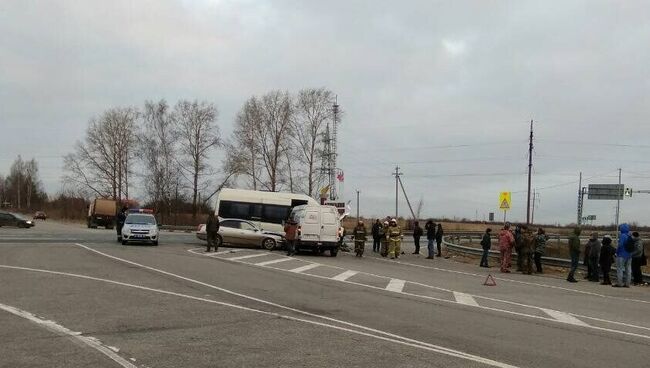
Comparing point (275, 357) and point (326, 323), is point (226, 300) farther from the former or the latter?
point (275, 357)

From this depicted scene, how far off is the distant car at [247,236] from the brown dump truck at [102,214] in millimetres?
33026

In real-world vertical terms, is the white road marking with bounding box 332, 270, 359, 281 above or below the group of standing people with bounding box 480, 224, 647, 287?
below

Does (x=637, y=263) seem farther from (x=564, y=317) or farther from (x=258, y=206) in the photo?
(x=258, y=206)

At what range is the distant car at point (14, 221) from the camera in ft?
180

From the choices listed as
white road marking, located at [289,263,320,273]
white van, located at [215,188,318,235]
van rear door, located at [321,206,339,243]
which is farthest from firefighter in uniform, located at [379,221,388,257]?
white road marking, located at [289,263,320,273]

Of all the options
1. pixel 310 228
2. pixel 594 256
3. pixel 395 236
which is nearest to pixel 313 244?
pixel 310 228

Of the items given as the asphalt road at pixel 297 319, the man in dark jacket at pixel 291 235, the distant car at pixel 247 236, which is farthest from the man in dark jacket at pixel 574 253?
the distant car at pixel 247 236

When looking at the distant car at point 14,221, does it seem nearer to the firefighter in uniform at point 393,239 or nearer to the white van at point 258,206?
the white van at point 258,206

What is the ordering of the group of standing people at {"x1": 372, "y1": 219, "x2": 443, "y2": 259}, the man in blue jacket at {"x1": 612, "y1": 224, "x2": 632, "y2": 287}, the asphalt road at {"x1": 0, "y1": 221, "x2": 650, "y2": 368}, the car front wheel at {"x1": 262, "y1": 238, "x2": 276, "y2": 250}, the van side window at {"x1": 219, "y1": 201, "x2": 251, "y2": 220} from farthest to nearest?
the van side window at {"x1": 219, "y1": 201, "x2": 251, "y2": 220} → the car front wheel at {"x1": 262, "y1": 238, "x2": 276, "y2": 250} → the group of standing people at {"x1": 372, "y1": 219, "x2": 443, "y2": 259} → the man in blue jacket at {"x1": 612, "y1": 224, "x2": 632, "y2": 287} → the asphalt road at {"x1": 0, "y1": 221, "x2": 650, "y2": 368}

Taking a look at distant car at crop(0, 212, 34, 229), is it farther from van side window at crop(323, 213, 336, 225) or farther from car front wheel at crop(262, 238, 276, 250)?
van side window at crop(323, 213, 336, 225)

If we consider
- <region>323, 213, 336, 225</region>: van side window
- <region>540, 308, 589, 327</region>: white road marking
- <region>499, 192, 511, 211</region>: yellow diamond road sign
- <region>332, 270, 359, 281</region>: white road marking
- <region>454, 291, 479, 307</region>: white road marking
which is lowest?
<region>332, 270, 359, 281</region>: white road marking

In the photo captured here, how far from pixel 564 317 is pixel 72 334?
8.59m

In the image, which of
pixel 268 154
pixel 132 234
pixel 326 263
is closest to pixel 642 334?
pixel 326 263

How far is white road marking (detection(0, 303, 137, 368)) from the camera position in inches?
280
